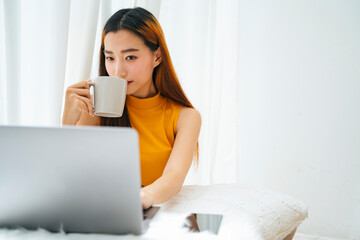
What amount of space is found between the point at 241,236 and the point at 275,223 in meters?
0.20

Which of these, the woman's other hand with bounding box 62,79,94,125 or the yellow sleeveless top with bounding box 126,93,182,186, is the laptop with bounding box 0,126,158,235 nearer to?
the woman's other hand with bounding box 62,79,94,125

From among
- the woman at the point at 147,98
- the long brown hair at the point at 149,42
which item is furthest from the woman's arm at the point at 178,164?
the long brown hair at the point at 149,42

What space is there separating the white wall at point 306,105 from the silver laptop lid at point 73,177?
1.46 meters

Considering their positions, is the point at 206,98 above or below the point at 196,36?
below

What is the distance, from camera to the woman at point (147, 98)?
3.25 feet

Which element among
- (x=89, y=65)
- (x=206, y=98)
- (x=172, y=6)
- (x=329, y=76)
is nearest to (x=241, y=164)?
(x=206, y=98)

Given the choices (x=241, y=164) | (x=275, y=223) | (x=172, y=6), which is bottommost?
(x=241, y=164)

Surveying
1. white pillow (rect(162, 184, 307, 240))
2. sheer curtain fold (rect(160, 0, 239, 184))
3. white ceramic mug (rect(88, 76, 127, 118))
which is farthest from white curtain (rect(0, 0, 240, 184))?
white pillow (rect(162, 184, 307, 240))

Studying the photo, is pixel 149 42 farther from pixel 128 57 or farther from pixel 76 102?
pixel 76 102

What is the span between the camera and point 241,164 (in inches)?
72.2

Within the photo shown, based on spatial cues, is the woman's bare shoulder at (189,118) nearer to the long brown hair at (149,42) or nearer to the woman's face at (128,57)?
the long brown hair at (149,42)

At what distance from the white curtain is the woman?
0.28 ft

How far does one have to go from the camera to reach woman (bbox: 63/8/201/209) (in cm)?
99

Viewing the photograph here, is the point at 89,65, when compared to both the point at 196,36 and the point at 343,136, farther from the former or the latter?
the point at 343,136
